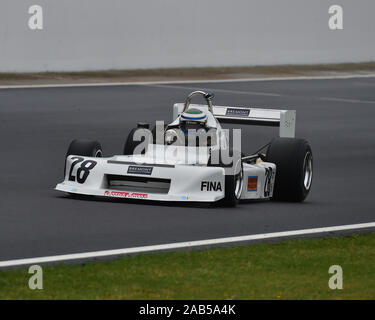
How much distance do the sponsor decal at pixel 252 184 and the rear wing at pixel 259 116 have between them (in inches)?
61.9

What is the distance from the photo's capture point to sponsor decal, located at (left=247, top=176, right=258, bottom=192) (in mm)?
13320

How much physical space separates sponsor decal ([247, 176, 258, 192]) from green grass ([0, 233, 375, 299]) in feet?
8.63

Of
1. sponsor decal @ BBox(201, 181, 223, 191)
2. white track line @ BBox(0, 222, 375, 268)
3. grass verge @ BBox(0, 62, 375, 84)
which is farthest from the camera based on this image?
grass verge @ BBox(0, 62, 375, 84)

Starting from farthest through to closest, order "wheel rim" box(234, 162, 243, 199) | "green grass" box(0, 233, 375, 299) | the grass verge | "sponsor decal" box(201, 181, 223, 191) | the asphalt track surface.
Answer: the grass verge < "wheel rim" box(234, 162, 243, 199) < "sponsor decal" box(201, 181, 223, 191) < the asphalt track surface < "green grass" box(0, 233, 375, 299)

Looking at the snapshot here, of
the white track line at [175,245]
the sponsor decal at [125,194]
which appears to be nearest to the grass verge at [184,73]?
the sponsor decal at [125,194]

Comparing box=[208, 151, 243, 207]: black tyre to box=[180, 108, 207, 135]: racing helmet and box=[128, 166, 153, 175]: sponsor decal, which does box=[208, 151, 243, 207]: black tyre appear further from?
box=[180, 108, 207, 135]: racing helmet

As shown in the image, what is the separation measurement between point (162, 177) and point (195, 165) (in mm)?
727

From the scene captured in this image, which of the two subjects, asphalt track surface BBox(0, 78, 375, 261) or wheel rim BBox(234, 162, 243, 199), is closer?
asphalt track surface BBox(0, 78, 375, 261)

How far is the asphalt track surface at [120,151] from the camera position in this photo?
11.2 meters

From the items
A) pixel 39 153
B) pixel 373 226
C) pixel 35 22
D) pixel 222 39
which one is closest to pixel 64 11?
pixel 35 22

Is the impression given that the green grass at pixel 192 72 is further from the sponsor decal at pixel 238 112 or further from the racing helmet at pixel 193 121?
the racing helmet at pixel 193 121

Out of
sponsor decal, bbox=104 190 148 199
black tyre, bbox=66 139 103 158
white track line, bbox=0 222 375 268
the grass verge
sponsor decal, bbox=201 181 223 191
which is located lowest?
white track line, bbox=0 222 375 268

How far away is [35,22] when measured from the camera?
30.4 metres

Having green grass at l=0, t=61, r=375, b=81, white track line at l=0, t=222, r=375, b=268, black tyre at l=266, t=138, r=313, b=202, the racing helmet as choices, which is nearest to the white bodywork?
black tyre at l=266, t=138, r=313, b=202
